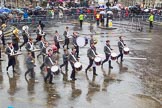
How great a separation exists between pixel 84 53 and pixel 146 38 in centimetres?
993

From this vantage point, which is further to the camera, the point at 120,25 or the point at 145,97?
the point at 120,25

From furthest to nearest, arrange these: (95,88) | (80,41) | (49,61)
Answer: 1. (80,41)
2. (49,61)
3. (95,88)

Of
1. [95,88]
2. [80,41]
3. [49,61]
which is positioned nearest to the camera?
[95,88]

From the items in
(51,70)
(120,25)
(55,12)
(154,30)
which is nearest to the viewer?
(51,70)

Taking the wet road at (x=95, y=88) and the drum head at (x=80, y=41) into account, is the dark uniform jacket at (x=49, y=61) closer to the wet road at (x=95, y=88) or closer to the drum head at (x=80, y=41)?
the wet road at (x=95, y=88)

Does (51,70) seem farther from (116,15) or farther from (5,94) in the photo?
(116,15)

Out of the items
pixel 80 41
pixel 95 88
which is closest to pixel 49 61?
pixel 95 88

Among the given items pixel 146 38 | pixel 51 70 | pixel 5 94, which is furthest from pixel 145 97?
pixel 146 38

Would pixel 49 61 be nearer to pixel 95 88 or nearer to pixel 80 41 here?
pixel 95 88

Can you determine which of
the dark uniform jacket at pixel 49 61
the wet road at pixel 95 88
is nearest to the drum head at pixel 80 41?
the wet road at pixel 95 88

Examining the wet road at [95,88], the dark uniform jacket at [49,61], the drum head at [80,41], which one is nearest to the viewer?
the wet road at [95,88]

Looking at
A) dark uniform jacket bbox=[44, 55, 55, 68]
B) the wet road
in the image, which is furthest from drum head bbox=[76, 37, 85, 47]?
dark uniform jacket bbox=[44, 55, 55, 68]

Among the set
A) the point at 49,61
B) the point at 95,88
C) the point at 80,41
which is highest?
the point at 80,41

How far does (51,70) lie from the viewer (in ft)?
56.5
